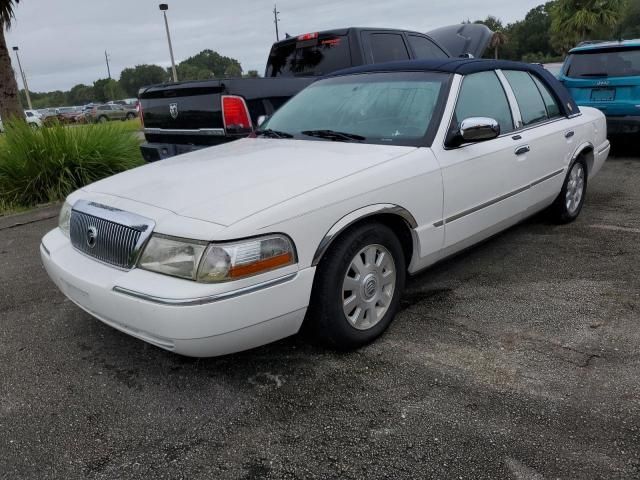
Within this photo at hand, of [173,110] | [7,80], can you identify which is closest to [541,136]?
[173,110]

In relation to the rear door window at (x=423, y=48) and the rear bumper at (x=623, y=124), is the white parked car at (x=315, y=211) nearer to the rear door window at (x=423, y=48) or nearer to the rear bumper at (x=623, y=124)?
the rear door window at (x=423, y=48)

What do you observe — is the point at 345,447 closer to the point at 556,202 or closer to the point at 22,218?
the point at 556,202

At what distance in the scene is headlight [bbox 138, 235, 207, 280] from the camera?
2.49m

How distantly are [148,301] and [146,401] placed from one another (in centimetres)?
59

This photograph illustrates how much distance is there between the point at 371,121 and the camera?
370 centimetres

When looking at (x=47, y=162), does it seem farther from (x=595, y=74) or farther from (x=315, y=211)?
(x=595, y=74)

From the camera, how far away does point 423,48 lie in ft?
24.2

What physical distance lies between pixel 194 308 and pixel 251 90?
11.8 feet

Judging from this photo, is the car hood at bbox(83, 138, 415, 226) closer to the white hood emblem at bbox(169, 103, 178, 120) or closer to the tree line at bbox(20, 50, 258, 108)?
the white hood emblem at bbox(169, 103, 178, 120)

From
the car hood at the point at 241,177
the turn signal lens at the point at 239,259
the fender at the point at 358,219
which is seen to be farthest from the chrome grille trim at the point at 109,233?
the fender at the point at 358,219

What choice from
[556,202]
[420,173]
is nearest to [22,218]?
[420,173]

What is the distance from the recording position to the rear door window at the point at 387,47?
Result: 21.6ft

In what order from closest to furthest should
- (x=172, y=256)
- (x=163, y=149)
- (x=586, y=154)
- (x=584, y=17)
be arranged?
(x=172, y=256)
(x=586, y=154)
(x=163, y=149)
(x=584, y=17)

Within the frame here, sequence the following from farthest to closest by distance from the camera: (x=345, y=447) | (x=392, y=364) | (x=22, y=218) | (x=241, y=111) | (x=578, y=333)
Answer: (x=22, y=218)
(x=241, y=111)
(x=578, y=333)
(x=392, y=364)
(x=345, y=447)
